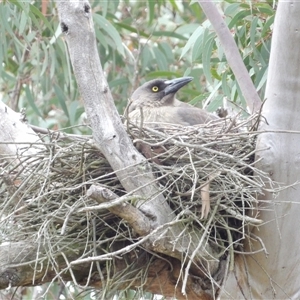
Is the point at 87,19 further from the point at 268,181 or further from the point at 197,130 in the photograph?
the point at 268,181

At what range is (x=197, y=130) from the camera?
333 centimetres

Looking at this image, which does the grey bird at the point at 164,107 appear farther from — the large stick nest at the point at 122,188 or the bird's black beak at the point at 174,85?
the large stick nest at the point at 122,188

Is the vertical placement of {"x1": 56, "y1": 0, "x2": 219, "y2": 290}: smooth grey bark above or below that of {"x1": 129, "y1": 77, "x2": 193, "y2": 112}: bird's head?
above

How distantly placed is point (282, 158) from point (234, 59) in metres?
0.75

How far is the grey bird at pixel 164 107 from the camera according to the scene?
165 inches

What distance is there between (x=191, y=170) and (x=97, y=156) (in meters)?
0.39

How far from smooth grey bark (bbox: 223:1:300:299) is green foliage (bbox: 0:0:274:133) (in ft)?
2.79

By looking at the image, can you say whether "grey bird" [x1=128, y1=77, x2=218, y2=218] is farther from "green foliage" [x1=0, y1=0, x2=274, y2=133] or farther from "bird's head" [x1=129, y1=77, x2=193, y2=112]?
"green foliage" [x1=0, y1=0, x2=274, y2=133]

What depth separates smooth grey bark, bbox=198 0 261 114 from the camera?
3.64 metres

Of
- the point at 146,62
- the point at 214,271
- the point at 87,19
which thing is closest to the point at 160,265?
the point at 214,271

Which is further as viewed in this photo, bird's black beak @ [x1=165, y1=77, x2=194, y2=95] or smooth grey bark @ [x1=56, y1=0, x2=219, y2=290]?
bird's black beak @ [x1=165, y1=77, x2=194, y2=95]

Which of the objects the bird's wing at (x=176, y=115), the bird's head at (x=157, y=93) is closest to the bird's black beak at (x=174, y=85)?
the bird's head at (x=157, y=93)

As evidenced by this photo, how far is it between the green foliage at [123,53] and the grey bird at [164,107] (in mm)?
163

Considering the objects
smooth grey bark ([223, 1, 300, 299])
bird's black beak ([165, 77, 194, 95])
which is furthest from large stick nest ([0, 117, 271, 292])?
bird's black beak ([165, 77, 194, 95])
